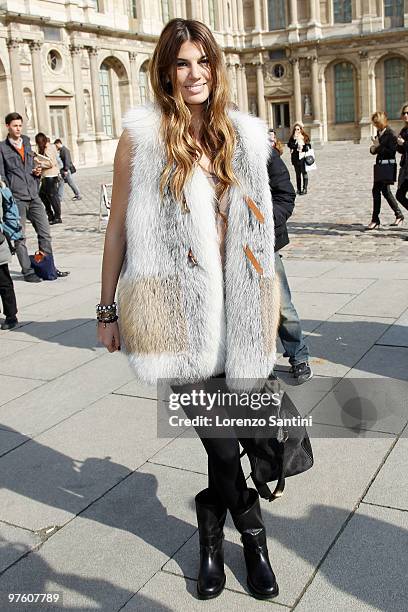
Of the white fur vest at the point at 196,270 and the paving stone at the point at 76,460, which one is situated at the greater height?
the white fur vest at the point at 196,270

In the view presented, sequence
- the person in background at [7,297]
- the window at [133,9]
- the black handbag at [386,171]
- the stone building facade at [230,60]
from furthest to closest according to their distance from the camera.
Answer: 1. the window at [133,9]
2. the stone building facade at [230,60]
3. the black handbag at [386,171]
4. the person in background at [7,297]

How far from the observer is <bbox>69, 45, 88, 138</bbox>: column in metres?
33.8

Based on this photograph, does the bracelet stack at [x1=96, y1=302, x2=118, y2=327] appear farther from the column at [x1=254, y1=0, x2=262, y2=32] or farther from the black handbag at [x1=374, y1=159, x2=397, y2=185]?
the column at [x1=254, y1=0, x2=262, y2=32]

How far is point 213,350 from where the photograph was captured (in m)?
2.50

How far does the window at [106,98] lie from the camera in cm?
3638

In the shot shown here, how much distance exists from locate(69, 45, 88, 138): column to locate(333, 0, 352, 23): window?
60.2 ft

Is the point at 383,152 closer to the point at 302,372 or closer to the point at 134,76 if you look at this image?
the point at 302,372

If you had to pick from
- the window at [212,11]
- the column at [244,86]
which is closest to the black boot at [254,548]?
the window at [212,11]

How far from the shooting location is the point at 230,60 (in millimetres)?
46000

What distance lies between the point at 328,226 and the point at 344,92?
1401 inches

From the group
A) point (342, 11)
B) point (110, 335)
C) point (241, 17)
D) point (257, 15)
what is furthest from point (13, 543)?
point (241, 17)

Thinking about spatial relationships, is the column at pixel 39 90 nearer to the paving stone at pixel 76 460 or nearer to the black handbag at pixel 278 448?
the paving stone at pixel 76 460

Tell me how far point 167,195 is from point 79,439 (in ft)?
6.93

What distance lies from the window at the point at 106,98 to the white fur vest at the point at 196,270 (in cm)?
3514
